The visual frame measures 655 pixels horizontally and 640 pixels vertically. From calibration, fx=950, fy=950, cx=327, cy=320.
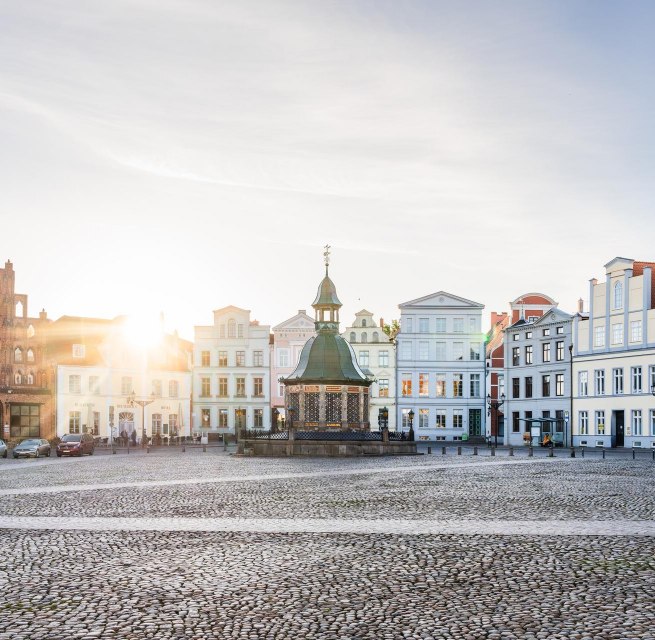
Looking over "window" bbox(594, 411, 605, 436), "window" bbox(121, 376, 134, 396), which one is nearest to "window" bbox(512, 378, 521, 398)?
"window" bbox(594, 411, 605, 436)

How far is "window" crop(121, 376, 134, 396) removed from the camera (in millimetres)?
86062

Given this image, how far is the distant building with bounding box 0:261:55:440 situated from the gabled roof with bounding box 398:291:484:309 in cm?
3243

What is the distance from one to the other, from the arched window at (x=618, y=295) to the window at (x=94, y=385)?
44158 millimetres

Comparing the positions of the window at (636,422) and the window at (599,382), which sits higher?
the window at (599,382)

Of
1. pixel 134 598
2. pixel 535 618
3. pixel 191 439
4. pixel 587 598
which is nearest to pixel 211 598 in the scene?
pixel 134 598

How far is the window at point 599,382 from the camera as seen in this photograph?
7369cm

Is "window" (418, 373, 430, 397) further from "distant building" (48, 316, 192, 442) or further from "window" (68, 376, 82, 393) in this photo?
"window" (68, 376, 82, 393)

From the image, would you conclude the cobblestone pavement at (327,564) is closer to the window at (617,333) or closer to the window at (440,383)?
the window at (617,333)

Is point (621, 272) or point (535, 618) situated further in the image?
point (621, 272)

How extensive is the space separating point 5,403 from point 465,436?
133ft

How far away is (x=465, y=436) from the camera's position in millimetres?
87875

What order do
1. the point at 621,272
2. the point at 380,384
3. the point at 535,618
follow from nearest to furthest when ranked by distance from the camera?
the point at 535,618 < the point at 621,272 < the point at 380,384

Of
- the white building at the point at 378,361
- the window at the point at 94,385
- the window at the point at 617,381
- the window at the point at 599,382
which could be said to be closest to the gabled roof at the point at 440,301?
the white building at the point at 378,361

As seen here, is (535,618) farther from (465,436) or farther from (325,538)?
(465,436)
